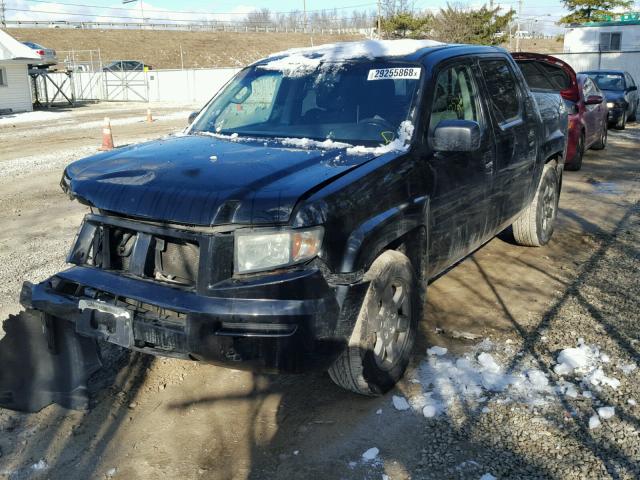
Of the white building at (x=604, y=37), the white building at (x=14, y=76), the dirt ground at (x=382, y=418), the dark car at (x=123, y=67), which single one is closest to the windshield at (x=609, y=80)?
the white building at (x=604, y=37)

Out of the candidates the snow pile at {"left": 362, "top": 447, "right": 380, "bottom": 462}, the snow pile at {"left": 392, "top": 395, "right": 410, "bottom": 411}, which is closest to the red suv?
the snow pile at {"left": 392, "top": 395, "right": 410, "bottom": 411}

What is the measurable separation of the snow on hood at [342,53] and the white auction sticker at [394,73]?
0.17 metres

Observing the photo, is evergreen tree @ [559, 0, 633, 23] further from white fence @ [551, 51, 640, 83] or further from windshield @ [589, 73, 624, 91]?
windshield @ [589, 73, 624, 91]

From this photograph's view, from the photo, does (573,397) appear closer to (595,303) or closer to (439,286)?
(595,303)

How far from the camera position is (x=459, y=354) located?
4.35 m

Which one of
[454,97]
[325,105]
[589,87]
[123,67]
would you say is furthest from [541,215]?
[123,67]

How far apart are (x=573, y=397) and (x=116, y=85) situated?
39442 mm

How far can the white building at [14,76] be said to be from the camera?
2920 cm

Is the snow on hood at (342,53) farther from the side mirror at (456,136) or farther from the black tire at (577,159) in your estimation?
the black tire at (577,159)

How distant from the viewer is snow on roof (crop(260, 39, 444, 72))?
459 cm

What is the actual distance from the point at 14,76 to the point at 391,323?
30916mm

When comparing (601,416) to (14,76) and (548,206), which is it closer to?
(548,206)

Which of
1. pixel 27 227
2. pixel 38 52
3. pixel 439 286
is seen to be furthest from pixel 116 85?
pixel 439 286

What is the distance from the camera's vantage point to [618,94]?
58.8ft
